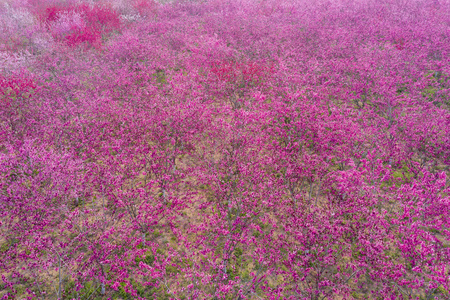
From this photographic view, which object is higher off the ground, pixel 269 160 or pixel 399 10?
pixel 399 10

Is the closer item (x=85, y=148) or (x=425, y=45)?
→ (x=85, y=148)

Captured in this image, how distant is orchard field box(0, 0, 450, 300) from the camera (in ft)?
22.0

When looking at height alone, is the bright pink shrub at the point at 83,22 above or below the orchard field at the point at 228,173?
above

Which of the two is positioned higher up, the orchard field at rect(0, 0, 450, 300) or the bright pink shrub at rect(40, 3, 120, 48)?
the bright pink shrub at rect(40, 3, 120, 48)

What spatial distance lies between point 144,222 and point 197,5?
3567cm

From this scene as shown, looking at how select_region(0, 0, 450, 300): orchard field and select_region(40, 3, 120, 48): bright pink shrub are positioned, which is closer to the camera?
select_region(0, 0, 450, 300): orchard field

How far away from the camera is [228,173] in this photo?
9.81 meters

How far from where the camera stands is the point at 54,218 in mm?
7551

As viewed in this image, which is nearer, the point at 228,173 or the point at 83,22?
the point at 228,173

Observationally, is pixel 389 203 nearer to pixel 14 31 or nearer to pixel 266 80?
pixel 266 80

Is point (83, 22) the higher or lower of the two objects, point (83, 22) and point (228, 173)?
→ the higher

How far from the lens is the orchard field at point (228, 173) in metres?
6.71

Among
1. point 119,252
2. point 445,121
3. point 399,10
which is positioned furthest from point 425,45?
point 119,252

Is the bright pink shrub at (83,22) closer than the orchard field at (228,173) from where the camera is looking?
No
